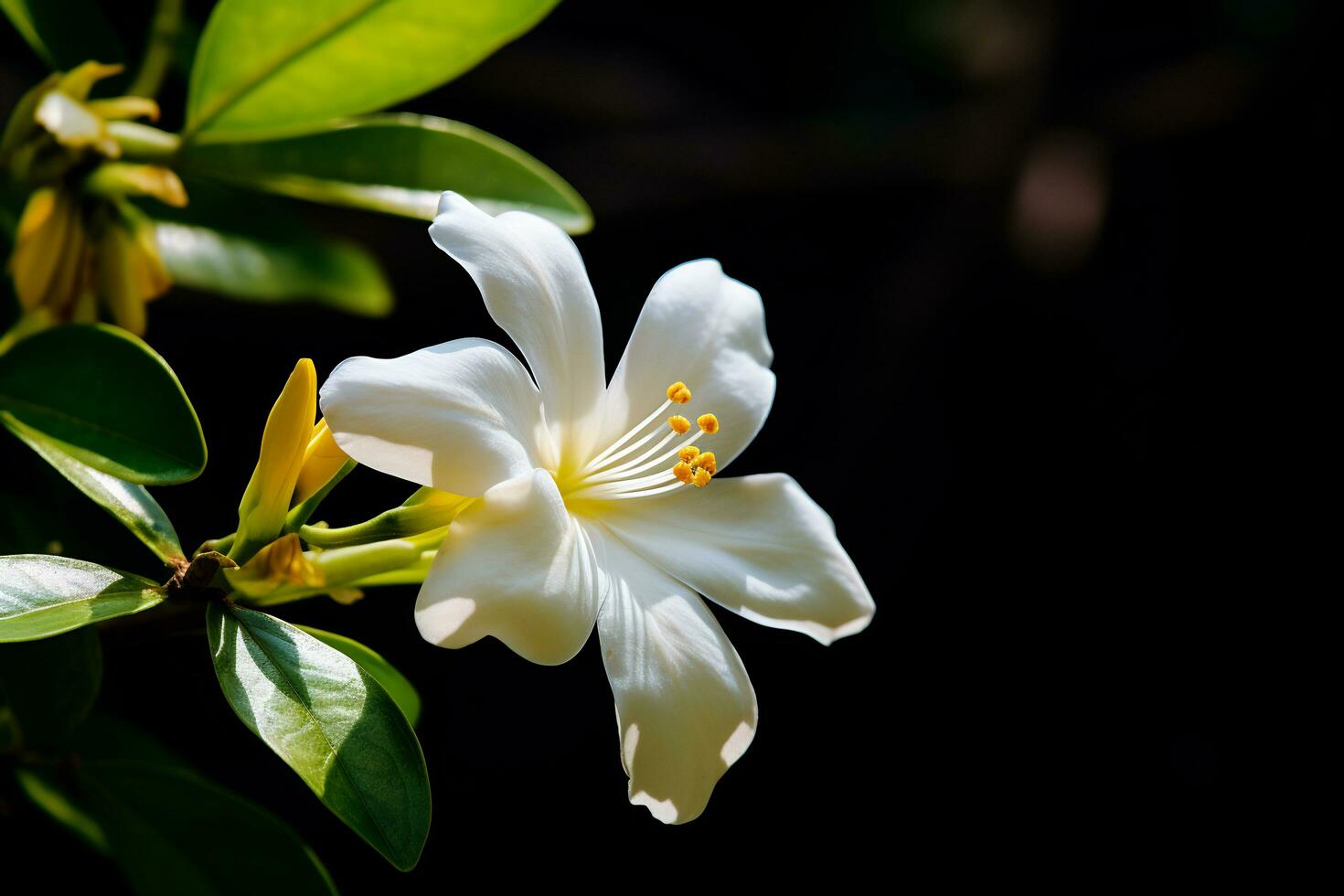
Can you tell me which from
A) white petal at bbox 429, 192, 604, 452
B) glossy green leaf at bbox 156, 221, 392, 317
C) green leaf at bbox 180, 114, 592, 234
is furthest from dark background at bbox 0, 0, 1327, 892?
white petal at bbox 429, 192, 604, 452

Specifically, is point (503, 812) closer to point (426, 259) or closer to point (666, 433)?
point (426, 259)

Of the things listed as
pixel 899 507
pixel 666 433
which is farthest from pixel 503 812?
pixel 666 433

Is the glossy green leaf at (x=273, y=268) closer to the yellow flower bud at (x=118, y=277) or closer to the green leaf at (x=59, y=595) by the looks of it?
the yellow flower bud at (x=118, y=277)

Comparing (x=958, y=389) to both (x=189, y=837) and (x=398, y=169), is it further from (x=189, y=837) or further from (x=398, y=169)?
(x=189, y=837)

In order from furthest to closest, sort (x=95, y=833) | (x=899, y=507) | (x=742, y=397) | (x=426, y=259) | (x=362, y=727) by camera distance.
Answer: (x=899, y=507)
(x=426, y=259)
(x=95, y=833)
(x=742, y=397)
(x=362, y=727)

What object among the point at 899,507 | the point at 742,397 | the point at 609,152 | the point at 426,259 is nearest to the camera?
the point at 742,397

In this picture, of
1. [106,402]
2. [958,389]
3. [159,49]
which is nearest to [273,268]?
[159,49]

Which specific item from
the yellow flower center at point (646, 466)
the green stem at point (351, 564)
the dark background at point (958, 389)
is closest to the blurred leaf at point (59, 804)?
the green stem at point (351, 564)
